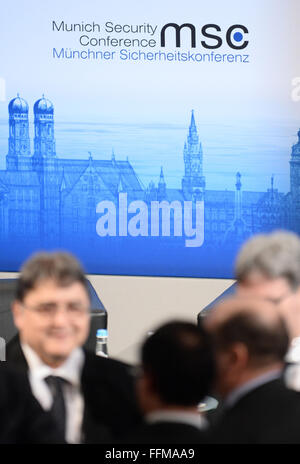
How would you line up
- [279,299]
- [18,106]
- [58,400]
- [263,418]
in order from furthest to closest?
[18,106]
[279,299]
[58,400]
[263,418]

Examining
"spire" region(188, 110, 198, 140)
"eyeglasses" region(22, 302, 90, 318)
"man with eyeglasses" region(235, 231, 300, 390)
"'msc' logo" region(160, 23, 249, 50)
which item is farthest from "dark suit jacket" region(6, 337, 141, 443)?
"'msc' logo" region(160, 23, 249, 50)

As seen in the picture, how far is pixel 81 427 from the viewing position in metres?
2.65

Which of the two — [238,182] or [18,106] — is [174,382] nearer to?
[238,182]

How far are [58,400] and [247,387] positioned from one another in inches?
24.1

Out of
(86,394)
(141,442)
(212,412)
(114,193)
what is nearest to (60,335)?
(86,394)

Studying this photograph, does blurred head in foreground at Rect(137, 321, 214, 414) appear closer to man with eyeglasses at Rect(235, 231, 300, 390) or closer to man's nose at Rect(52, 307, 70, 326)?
man's nose at Rect(52, 307, 70, 326)

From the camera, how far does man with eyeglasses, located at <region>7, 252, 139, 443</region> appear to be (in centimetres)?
268

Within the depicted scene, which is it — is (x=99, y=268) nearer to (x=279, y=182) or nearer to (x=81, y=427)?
(x=279, y=182)

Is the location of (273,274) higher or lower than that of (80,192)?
lower

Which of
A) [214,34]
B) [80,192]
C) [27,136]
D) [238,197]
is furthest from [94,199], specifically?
[214,34]

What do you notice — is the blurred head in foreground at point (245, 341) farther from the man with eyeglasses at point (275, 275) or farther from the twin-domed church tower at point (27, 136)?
the twin-domed church tower at point (27, 136)

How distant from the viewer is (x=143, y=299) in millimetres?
Answer: 7266

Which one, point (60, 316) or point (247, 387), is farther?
point (60, 316)

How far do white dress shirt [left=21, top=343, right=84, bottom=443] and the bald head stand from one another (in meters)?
0.55
